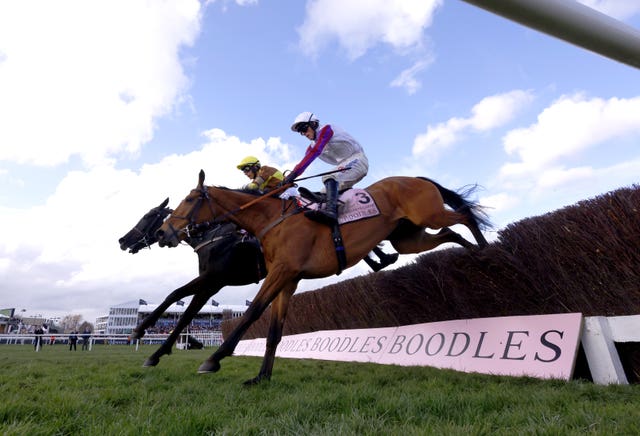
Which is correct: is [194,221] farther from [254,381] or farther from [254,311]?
[254,381]

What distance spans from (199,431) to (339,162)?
369 cm

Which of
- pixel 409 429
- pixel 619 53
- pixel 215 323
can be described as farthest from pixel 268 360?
pixel 215 323

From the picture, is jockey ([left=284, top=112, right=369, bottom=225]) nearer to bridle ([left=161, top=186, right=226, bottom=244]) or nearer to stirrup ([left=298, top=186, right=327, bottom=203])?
stirrup ([left=298, top=186, right=327, bottom=203])

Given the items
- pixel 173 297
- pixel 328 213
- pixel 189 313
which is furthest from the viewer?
Result: pixel 189 313

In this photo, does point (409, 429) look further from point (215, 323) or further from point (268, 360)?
point (215, 323)

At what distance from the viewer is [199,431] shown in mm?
1967

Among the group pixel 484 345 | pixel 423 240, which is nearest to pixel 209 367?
pixel 484 345

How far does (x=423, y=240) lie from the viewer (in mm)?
5117

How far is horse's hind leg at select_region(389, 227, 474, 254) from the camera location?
5.07 meters

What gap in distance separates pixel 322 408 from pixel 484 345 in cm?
252

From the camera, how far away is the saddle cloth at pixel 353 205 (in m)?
4.45

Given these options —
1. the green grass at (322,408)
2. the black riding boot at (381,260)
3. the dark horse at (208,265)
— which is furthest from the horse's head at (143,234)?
the black riding boot at (381,260)

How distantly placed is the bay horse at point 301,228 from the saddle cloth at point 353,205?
62mm

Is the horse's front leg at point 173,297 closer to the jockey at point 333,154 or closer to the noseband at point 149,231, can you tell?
the noseband at point 149,231
